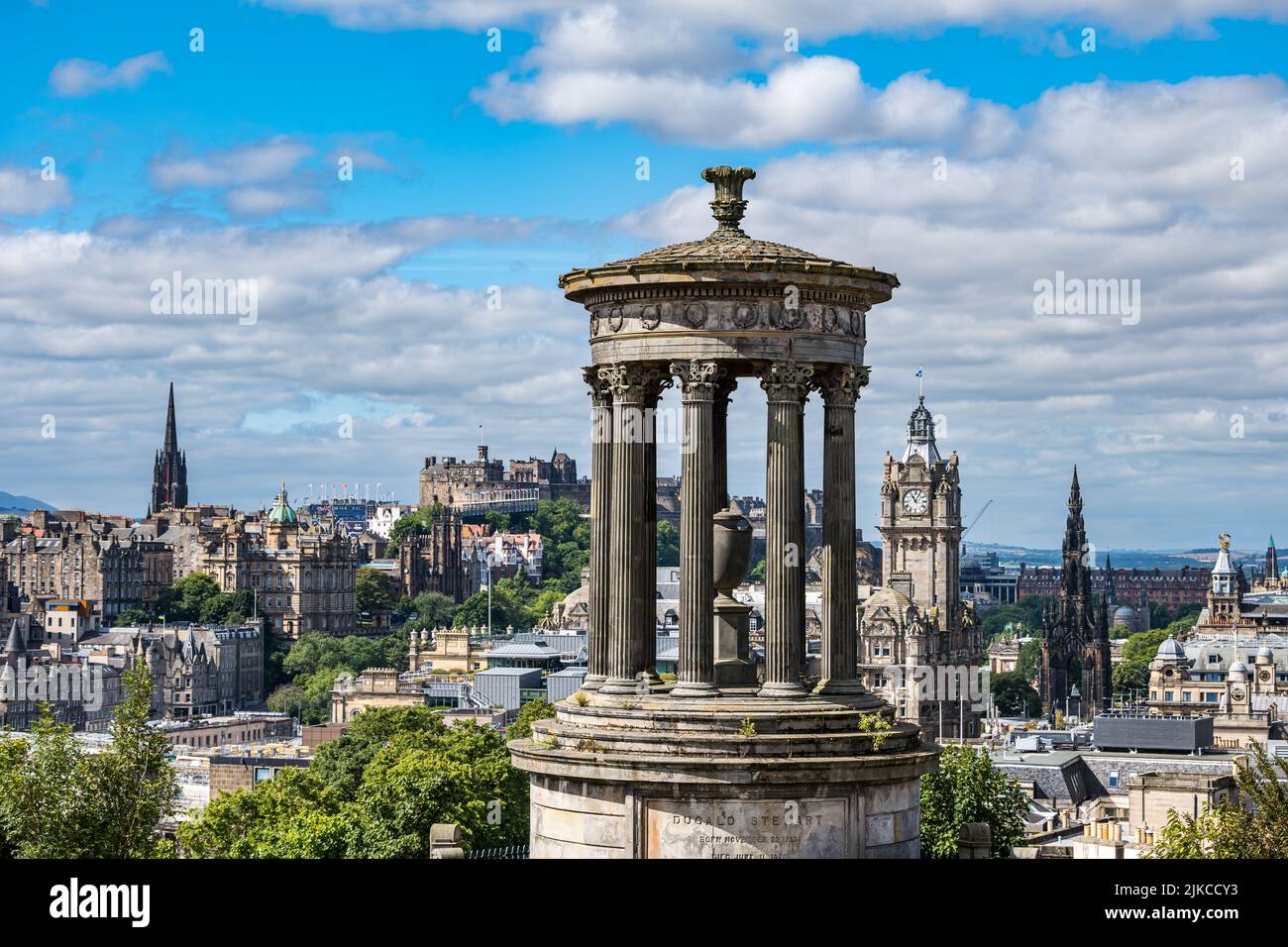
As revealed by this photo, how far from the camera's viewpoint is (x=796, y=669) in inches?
1280

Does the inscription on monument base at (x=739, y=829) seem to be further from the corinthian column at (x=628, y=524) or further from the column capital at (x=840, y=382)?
the column capital at (x=840, y=382)

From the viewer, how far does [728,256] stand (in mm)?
32375

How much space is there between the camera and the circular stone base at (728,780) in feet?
103

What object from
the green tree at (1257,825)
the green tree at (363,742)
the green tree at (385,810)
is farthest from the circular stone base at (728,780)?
the green tree at (363,742)

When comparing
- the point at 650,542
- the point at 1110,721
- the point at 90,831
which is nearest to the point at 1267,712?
the point at 1110,721

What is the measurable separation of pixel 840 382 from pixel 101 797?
25161 millimetres

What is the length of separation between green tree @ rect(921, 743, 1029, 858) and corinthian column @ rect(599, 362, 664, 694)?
41.1 metres

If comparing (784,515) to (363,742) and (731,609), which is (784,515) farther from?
(363,742)

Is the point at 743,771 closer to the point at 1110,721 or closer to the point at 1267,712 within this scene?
the point at 1110,721

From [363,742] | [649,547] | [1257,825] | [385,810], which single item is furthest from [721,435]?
[363,742]

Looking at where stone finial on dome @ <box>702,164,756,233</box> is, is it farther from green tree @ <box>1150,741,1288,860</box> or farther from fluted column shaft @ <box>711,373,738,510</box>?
green tree @ <box>1150,741,1288,860</box>

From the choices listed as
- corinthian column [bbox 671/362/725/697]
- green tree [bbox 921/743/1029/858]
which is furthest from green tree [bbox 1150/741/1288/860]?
green tree [bbox 921/743/1029/858]

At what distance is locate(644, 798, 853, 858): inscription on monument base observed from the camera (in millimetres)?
31250
